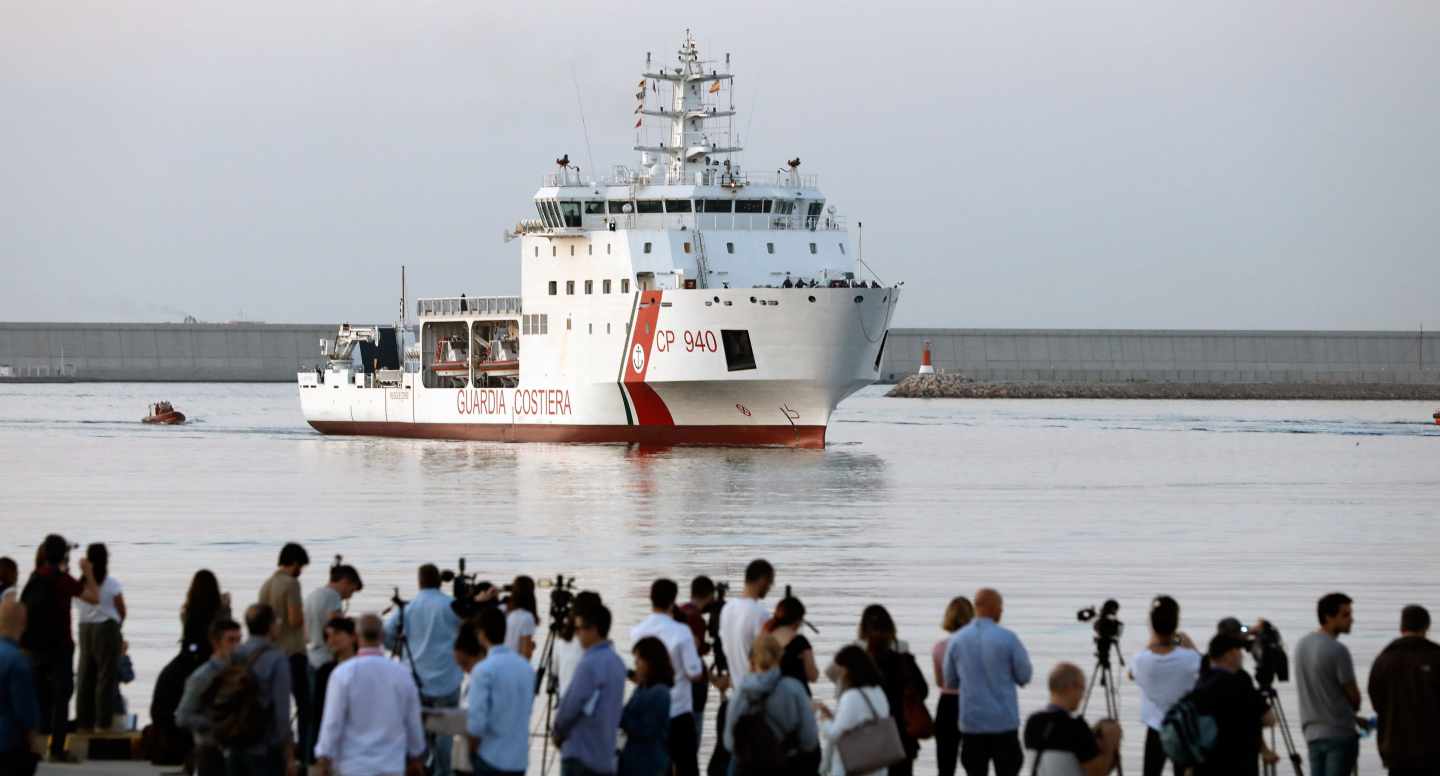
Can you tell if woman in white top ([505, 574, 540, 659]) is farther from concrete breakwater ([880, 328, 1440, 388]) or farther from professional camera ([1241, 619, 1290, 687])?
concrete breakwater ([880, 328, 1440, 388])

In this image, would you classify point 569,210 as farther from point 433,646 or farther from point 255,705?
point 255,705

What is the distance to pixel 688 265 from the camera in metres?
46.4

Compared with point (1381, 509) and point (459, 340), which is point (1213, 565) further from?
point (459, 340)

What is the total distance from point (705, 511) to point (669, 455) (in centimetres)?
1611

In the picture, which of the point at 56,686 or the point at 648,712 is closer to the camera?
the point at 648,712

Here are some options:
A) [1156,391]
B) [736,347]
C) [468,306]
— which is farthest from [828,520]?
[1156,391]

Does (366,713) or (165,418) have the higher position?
(165,418)

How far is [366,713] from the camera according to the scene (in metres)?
8.06

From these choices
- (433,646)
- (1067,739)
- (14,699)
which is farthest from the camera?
(433,646)

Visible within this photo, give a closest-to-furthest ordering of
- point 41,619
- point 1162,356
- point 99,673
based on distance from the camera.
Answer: point 41,619 < point 99,673 < point 1162,356

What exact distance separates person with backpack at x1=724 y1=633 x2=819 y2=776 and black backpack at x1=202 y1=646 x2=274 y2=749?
6.44ft

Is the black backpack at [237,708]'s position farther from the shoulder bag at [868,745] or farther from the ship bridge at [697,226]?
the ship bridge at [697,226]

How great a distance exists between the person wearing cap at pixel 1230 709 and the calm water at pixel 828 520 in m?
3.84

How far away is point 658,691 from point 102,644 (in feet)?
12.0
